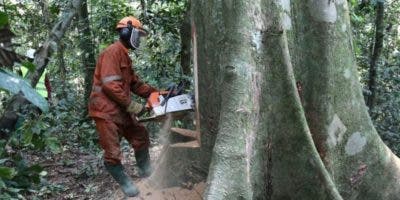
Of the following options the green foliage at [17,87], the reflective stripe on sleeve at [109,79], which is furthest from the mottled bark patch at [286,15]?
the reflective stripe on sleeve at [109,79]

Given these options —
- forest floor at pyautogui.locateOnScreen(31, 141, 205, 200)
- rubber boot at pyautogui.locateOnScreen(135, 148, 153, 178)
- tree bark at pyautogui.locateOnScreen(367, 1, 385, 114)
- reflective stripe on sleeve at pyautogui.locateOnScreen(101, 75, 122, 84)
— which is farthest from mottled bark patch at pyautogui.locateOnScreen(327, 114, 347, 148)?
tree bark at pyautogui.locateOnScreen(367, 1, 385, 114)

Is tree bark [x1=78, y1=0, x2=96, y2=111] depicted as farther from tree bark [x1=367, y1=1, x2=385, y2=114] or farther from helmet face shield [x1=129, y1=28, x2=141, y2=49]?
tree bark [x1=367, y1=1, x2=385, y2=114]

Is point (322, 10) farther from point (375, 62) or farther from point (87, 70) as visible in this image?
A: point (87, 70)

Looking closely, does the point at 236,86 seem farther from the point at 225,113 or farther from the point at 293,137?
the point at 293,137

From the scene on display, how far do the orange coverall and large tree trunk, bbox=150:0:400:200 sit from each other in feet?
4.39

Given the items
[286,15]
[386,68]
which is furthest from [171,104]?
[386,68]

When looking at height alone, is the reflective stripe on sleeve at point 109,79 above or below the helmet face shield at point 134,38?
below

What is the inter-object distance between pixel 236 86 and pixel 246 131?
11.4 inches

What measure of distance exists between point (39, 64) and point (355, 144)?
3657 mm

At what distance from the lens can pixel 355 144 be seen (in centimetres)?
407

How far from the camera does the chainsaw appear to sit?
4859 mm

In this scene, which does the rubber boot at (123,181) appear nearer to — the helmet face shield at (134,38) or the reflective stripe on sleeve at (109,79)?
the reflective stripe on sleeve at (109,79)

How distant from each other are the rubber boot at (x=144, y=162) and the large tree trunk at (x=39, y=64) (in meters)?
1.42

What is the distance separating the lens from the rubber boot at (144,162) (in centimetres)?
579
